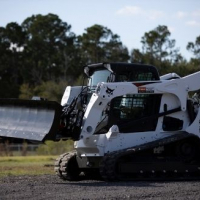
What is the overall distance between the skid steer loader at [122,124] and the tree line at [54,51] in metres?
52.4

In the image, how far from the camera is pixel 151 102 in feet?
60.4

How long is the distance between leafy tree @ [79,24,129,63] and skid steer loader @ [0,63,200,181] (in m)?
57.0

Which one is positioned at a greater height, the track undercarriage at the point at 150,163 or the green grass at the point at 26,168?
the track undercarriage at the point at 150,163

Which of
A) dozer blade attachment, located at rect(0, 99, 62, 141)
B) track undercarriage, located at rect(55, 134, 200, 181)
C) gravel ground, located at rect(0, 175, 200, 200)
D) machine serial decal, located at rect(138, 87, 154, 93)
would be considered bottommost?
gravel ground, located at rect(0, 175, 200, 200)

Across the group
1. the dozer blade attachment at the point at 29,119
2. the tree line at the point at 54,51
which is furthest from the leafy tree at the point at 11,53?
the dozer blade attachment at the point at 29,119

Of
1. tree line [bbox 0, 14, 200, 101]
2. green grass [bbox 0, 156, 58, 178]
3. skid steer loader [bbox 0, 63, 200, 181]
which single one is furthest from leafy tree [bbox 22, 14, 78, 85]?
skid steer loader [bbox 0, 63, 200, 181]

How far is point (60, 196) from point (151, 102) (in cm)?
501

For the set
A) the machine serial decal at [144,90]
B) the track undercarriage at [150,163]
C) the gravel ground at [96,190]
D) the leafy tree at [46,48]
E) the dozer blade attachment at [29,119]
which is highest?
the leafy tree at [46,48]

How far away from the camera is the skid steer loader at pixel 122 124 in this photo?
57.6ft

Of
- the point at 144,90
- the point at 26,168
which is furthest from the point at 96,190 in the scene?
the point at 26,168

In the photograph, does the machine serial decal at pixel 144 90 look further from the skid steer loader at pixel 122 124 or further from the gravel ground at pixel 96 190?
the gravel ground at pixel 96 190

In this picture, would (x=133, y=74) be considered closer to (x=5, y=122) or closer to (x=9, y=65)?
(x=5, y=122)

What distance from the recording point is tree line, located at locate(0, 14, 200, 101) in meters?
72.9

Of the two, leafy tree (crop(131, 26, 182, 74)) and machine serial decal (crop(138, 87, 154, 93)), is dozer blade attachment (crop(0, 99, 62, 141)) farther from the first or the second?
leafy tree (crop(131, 26, 182, 74))
